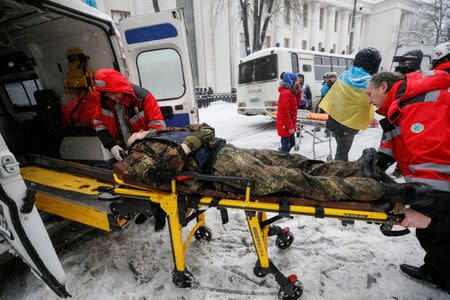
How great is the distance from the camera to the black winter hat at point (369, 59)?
281cm

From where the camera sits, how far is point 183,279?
203 cm

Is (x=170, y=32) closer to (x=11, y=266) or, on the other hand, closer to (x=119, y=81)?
(x=119, y=81)

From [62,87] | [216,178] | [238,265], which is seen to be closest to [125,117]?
[216,178]

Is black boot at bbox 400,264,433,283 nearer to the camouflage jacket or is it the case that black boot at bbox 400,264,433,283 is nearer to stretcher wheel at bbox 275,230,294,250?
stretcher wheel at bbox 275,230,294,250

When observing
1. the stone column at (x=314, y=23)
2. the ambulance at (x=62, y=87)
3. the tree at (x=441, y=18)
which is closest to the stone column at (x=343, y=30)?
the stone column at (x=314, y=23)

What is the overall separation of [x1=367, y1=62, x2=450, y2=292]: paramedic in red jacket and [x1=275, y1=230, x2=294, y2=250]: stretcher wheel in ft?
3.51

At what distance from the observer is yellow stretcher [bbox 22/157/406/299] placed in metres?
1.66

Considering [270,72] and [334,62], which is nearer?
[270,72]

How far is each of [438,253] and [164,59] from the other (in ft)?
11.7

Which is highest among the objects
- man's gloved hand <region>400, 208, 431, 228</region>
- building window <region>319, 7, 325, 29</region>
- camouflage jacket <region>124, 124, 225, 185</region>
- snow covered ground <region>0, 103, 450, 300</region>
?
building window <region>319, 7, 325, 29</region>

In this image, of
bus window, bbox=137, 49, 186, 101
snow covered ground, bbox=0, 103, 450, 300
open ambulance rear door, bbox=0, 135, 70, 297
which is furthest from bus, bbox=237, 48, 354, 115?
open ambulance rear door, bbox=0, 135, 70, 297

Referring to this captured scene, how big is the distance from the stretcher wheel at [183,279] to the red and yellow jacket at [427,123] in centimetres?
178

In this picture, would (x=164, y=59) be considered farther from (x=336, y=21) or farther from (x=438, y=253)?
(x=336, y=21)

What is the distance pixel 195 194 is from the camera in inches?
74.2
